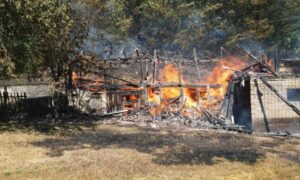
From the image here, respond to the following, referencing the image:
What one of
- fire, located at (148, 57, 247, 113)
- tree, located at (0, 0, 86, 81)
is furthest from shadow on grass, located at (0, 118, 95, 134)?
fire, located at (148, 57, 247, 113)

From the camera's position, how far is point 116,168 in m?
11.7

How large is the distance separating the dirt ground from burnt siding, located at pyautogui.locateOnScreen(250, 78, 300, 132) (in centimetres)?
200

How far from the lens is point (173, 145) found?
594 inches

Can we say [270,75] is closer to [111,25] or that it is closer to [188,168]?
[188,168]

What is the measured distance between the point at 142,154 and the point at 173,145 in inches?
72.2

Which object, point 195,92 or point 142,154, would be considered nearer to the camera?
point 142,154

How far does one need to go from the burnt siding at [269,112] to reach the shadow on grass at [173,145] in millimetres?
2300

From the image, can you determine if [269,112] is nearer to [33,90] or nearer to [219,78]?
[219,78]

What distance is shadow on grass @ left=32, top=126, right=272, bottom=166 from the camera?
13.0 meters

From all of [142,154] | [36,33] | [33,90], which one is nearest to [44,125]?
[36,33]

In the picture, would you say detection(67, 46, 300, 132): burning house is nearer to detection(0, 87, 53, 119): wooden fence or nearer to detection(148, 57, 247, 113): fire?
detection(148, 57, 247, 113): fire

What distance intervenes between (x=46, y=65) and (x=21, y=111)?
18.3ft

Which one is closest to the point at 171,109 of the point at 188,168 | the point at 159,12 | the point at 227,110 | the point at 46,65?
the point at 227,110

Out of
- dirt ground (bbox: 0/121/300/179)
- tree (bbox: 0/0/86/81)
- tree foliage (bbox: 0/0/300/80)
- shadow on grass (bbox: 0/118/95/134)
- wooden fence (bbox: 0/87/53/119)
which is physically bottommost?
dirt ground (bbox: 0/121/300/179)
